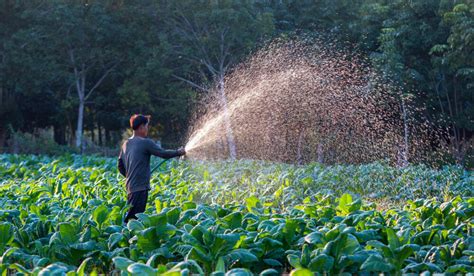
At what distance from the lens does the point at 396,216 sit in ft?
26.8

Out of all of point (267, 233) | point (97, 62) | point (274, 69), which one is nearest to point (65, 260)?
point (267, 233)

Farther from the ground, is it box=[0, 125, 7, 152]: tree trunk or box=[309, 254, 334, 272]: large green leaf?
box=[309, 254, 334, 272]: large green leaf

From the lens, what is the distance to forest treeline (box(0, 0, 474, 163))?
28641 mm

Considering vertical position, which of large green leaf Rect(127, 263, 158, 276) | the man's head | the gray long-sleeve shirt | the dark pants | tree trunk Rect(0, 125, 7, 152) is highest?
the man's head

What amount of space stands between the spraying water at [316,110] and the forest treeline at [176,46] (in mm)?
1146

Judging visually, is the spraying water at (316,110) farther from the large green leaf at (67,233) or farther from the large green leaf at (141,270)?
the large green leaf at (141,270)

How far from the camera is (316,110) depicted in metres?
25.7

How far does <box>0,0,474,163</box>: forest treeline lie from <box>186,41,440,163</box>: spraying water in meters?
1.15

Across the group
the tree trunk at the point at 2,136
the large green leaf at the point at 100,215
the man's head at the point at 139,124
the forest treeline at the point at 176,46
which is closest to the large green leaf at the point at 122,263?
the large green leaf at the point at 100,215

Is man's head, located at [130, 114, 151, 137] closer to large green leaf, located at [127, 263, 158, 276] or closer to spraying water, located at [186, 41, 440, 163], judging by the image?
large green leaf, located at [127, 263, 158, 276]

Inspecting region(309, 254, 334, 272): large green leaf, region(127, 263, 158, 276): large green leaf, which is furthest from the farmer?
region(127, 263, 158, 276): large green leaf

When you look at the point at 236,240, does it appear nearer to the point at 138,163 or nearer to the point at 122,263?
the point at 122,263

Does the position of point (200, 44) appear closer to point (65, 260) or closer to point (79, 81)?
point (79, 81)

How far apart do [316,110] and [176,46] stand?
8.15 metres
